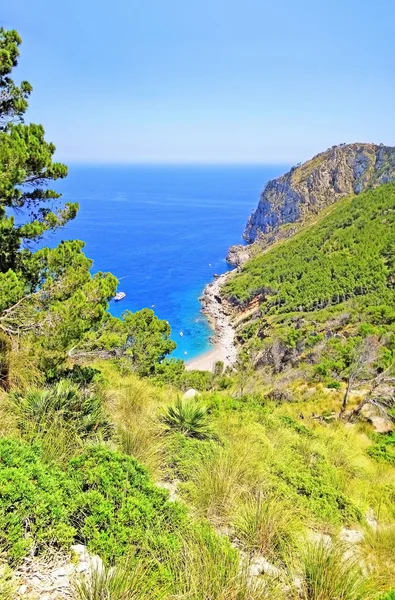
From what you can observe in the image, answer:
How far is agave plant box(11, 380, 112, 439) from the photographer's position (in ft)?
14.2

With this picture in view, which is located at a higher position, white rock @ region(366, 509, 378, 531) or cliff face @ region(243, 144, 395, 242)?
cliff face @ region(243, 144, 395, 242)

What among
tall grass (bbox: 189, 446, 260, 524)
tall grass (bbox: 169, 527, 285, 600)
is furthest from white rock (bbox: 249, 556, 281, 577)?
tall grass (bbox: 189, 446, 260, 524)

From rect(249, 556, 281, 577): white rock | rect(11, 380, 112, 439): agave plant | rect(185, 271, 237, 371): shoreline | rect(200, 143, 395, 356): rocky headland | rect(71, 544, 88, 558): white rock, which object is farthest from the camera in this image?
rect(200, 143, 395, 356): rocky headland

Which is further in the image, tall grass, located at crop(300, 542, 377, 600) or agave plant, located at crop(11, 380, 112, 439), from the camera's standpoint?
agave plant, located at crop(11, 380, 112, 439)

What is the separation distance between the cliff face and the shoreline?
→ 3271 centimetres

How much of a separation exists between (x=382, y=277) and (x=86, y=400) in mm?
47601

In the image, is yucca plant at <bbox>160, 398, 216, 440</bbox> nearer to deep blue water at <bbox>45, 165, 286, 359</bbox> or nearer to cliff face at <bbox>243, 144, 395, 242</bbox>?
deep blue water at <bbox>45, 165, 286, 359</bbox>

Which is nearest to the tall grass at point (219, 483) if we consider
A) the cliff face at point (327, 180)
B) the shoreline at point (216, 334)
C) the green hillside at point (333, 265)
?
the shoreline at point (216, 334)

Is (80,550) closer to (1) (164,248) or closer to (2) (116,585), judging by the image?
(2) (116,585)

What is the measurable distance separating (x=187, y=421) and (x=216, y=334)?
4694cm

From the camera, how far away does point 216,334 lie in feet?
171

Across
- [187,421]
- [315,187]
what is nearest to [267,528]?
[187,421]

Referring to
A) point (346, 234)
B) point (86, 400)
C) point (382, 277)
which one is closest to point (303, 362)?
point (382, 277)

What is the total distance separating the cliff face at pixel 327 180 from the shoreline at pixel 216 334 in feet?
107
